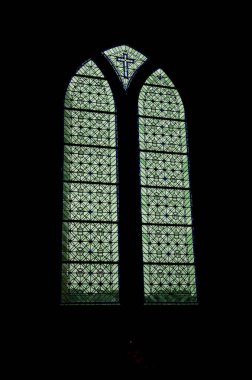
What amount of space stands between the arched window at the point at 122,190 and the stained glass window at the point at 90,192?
11mm

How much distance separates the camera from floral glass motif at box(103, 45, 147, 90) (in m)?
7.30

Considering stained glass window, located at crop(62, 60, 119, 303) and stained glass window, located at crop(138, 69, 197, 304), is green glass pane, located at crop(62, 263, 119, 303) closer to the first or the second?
stained glass window, located at crop(62, 60, 119, 303)

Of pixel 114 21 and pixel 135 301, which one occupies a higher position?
pixel 114 21

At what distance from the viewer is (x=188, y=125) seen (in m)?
7.28

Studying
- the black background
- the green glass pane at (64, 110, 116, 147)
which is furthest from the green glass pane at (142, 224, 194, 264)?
the green glass pane at (64, 110, 116, 147)
